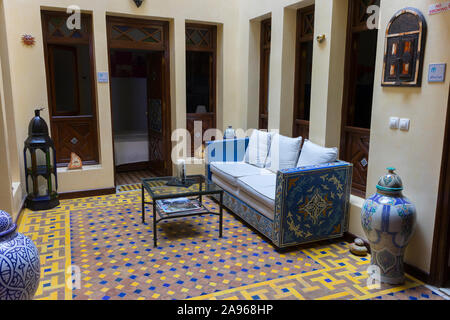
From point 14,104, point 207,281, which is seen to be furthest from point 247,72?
point 207,281

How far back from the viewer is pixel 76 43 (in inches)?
199

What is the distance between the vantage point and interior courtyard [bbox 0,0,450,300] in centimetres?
288

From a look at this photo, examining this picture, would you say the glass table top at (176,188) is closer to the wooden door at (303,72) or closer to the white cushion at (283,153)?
the white cushion at (283,153)

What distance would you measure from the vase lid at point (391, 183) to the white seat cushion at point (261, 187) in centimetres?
99

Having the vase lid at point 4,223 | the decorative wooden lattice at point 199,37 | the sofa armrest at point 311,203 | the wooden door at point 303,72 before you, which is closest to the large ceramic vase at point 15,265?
the vase lid at point 4,223

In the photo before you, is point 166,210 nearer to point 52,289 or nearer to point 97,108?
point 52,289

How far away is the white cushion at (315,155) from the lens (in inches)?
144

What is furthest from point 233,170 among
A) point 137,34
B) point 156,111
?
point 137,34

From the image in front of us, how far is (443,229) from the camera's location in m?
2.81

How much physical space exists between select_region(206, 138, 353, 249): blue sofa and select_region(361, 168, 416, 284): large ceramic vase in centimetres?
55

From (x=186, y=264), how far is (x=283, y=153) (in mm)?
1770

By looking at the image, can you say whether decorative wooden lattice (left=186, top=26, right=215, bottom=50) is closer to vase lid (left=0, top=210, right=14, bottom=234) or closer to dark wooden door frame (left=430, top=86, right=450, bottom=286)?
dark wooden door frame (left=430, top=86, right=450, bottom=286)

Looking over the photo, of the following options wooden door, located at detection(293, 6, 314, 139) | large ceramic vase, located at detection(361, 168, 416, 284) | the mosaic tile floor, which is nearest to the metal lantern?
the mosaic tile floor
